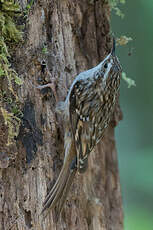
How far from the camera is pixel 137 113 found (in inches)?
213

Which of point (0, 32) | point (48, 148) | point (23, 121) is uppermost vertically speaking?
point (0, 32)

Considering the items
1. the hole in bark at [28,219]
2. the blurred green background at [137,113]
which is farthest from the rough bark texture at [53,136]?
the blurred green background at [137,113]

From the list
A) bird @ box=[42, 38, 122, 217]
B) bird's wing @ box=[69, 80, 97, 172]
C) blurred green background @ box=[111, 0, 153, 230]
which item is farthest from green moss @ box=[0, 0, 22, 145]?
blurred green background @ box=[111, 0, 153, 230]

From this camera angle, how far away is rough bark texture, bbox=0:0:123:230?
1966 millimetres

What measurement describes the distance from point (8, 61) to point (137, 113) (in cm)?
365

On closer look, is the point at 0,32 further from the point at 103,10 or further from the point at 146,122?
the point at 146,122

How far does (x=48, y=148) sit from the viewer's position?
2.13 metres

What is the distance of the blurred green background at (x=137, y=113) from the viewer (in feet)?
15.6

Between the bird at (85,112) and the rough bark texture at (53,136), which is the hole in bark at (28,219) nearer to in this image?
the rough bark texture at (53,136)

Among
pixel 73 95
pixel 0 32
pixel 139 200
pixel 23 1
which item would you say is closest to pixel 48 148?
pixel 73 95

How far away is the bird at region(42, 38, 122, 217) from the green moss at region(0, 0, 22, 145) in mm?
340

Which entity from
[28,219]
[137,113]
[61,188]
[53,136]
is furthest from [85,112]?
[137,113]

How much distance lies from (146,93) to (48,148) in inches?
141

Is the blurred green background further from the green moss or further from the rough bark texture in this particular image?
the green moss
